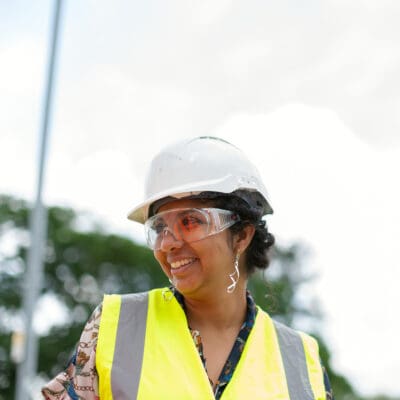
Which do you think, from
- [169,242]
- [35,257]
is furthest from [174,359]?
[35,257]

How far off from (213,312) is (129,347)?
1.56ft

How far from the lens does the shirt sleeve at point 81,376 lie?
3318 millimetres

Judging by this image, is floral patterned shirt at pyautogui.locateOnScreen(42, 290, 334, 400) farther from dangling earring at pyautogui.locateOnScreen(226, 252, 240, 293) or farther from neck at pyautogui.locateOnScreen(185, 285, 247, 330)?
dangling earring at pyautogui.locateOnScreen(226, 252, 240, 293)

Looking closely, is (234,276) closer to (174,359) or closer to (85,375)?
(174,359)

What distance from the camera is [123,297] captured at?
3.66 meters

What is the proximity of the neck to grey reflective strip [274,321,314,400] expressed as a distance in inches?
8.7

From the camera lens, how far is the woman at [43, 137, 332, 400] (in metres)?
3.36

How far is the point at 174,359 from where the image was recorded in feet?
11.3

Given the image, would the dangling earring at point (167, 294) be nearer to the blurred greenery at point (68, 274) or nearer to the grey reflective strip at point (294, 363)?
the grey reflective strip at point (294, 363)

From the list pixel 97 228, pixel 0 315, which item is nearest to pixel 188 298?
pixel 0 315

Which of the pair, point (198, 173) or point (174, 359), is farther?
point (198, 173)

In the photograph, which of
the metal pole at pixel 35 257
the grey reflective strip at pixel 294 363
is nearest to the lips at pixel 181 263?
the grey reflective strip at pixel 294 363

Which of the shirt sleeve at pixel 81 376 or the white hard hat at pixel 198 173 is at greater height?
the white hard hat at pixel 198 173

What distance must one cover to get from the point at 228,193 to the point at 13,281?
30.0 meters
